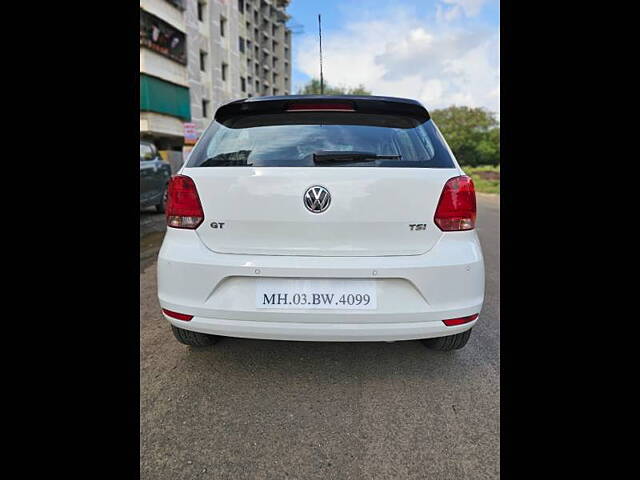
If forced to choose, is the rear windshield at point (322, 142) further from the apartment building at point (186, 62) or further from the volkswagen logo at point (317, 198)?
the apartment building at point (186, 62)

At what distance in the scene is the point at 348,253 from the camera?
1724 millimetres

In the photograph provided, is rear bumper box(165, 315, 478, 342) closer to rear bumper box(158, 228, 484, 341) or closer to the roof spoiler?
rear bumper box(158, 228, 484, 341)

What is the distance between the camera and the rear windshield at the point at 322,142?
5.84 ft

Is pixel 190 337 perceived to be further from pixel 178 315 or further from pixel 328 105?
pixel 328 105

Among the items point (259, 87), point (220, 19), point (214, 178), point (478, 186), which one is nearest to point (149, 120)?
point (220, 19)

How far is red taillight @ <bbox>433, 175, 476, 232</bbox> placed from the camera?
1.76m

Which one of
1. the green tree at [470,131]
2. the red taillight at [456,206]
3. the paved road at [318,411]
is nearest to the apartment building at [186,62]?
the paved road at [318,411]

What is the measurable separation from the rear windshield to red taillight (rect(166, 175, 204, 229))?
125 millimetres

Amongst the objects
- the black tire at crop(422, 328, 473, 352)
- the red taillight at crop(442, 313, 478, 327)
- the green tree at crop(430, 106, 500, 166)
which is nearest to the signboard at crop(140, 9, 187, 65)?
the black tire at crop(422, 328, 473, 352)

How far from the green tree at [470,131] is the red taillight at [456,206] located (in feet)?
118

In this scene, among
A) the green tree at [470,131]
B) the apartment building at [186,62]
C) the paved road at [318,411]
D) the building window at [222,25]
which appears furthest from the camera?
the green tree at [470,131]

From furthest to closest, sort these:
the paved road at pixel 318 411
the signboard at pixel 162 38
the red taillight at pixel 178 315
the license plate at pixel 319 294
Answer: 1. the signboard at pixel 162 38
2. the red taillight at pixel 178 315
3. the license plate at pixel 319 294
4. the paved road at pixel 318 411
